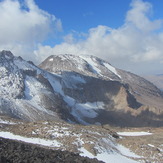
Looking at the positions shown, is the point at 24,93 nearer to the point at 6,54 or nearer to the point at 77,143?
the point at 6,54

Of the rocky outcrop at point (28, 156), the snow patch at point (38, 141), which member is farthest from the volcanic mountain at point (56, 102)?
the rocky outcrop at point (28, 156)

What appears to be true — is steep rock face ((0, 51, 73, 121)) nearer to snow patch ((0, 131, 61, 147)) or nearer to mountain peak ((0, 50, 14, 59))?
mountain peak ((0, 50, 14, 59))

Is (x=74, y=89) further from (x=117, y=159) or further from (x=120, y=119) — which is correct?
(x=117, y=159)

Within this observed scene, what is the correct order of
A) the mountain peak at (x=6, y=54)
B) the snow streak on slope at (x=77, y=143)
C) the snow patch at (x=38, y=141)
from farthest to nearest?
the mountain peak at (x=6, y=54)
the snow patch at (x=38, y=141)
the snow streak on slope at (x=77, y=143)

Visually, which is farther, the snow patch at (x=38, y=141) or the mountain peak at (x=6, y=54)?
the mountain peak at (x=6, y=54)

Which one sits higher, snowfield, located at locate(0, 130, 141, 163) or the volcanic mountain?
the volcanic mountain

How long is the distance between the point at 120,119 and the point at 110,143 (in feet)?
430

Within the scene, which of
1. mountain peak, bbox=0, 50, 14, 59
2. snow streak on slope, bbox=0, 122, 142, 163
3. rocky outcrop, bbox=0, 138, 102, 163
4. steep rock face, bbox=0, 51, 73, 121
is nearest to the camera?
rocky outcrop, bbox=0, 138, 102, 163

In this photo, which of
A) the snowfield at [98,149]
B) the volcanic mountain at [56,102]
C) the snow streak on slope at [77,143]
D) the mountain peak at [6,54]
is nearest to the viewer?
the snowfield at [98,149]

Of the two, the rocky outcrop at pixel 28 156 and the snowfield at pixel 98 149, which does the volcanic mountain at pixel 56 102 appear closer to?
the snowfield at pixel 98 149

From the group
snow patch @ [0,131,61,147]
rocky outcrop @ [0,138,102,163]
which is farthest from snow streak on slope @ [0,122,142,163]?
rocky outcrop @ [0,138,102,163]

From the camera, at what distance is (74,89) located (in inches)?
7520

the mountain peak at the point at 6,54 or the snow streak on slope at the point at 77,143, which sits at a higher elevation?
the mountain peak at the point at 6,54

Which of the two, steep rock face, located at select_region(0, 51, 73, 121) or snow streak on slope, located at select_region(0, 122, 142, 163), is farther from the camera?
steep rock face, located at select_region(0, 51, 73, 121)
